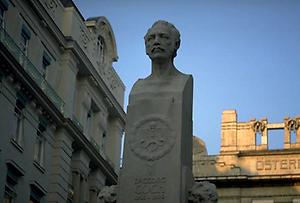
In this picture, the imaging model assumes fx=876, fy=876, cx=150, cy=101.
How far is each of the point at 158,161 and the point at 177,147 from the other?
0.34 metres

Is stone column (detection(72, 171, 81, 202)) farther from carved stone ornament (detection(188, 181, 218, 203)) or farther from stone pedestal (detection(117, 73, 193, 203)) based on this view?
carved stone ornament (detection(188, 181, 218, 203))

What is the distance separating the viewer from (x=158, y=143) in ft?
42.3

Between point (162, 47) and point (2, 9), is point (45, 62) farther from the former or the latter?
point (162, 47)

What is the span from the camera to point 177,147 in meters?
12.8

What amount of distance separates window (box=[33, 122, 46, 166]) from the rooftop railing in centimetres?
130

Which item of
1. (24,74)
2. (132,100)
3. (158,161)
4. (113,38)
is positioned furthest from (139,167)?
(113,38)

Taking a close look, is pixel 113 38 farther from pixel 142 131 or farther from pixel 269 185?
pixel 142 131

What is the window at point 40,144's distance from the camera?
3684 cm

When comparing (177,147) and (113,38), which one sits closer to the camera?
→ (177,147)

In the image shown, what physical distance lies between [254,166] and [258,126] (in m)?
2.37

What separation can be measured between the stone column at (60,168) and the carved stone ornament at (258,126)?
1501 centimetres

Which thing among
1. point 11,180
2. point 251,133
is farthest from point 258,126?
point 11,180

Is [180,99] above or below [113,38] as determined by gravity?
below

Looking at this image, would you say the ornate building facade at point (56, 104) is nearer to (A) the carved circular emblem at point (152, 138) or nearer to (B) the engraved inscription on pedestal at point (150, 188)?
(A) the carved circular emblem at point (152, 138)
